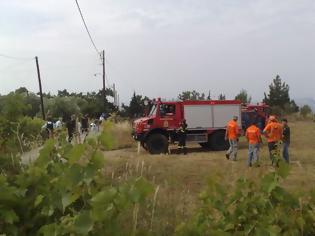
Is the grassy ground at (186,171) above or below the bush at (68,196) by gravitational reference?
below

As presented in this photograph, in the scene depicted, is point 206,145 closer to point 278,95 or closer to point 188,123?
point 188,123

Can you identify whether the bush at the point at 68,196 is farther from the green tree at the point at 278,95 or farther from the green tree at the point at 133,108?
the green tree at the point at 278,95

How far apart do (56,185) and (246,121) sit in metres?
27.1

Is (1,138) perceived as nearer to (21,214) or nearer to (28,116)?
(28,116)

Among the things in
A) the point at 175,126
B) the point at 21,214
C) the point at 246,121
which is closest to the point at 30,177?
the point at 21,214

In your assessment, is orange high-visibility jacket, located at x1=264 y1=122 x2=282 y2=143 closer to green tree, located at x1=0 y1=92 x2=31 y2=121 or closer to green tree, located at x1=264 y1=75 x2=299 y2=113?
green tree, located at x1=0 y1=92 x2=31 y2=121

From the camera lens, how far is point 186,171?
1764cm

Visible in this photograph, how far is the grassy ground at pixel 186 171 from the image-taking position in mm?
3625

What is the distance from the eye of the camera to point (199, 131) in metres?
25.9

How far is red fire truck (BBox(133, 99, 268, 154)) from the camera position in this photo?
2450cm

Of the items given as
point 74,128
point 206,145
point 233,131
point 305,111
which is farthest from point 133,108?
point 74,128

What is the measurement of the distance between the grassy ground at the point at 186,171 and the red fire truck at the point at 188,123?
28.9 inches

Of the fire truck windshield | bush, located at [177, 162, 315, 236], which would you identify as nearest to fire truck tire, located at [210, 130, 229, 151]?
the fire truck windshield

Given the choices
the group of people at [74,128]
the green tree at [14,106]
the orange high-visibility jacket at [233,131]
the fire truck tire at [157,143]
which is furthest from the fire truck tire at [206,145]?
the green tree at [14,106]
